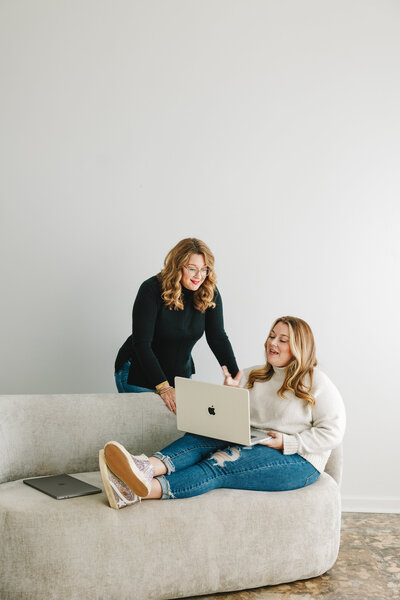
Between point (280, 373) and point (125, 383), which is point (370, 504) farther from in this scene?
point (125, 383)

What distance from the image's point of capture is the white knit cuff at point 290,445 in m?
2.72

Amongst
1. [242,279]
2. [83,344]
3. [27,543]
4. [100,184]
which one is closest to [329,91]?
[242,279]

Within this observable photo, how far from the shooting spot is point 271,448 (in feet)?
8.99

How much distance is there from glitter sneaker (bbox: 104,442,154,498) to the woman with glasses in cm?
64

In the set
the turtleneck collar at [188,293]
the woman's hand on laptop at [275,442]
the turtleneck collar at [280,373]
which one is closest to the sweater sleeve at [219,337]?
the turtleneck collar at [188,293]

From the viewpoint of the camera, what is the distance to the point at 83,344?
382cm

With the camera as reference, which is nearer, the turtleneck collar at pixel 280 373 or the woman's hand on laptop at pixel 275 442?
the woman's hand on laptop at pixel 275 442

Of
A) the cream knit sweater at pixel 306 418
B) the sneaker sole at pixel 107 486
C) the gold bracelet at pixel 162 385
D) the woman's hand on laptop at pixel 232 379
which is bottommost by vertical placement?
the sneaker sole at pixel 107 486

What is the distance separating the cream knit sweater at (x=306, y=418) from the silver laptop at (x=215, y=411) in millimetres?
95

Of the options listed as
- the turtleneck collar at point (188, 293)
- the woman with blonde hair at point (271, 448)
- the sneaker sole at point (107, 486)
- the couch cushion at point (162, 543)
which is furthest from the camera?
the turtleneck collar at point (188, 293)

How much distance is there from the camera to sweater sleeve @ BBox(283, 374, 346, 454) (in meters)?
2.73

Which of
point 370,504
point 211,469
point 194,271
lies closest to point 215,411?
point 211,469

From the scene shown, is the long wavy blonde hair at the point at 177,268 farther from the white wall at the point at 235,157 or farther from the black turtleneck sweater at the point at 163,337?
the white wall at the point at 235,157

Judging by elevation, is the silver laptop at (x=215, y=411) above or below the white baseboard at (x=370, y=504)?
above
